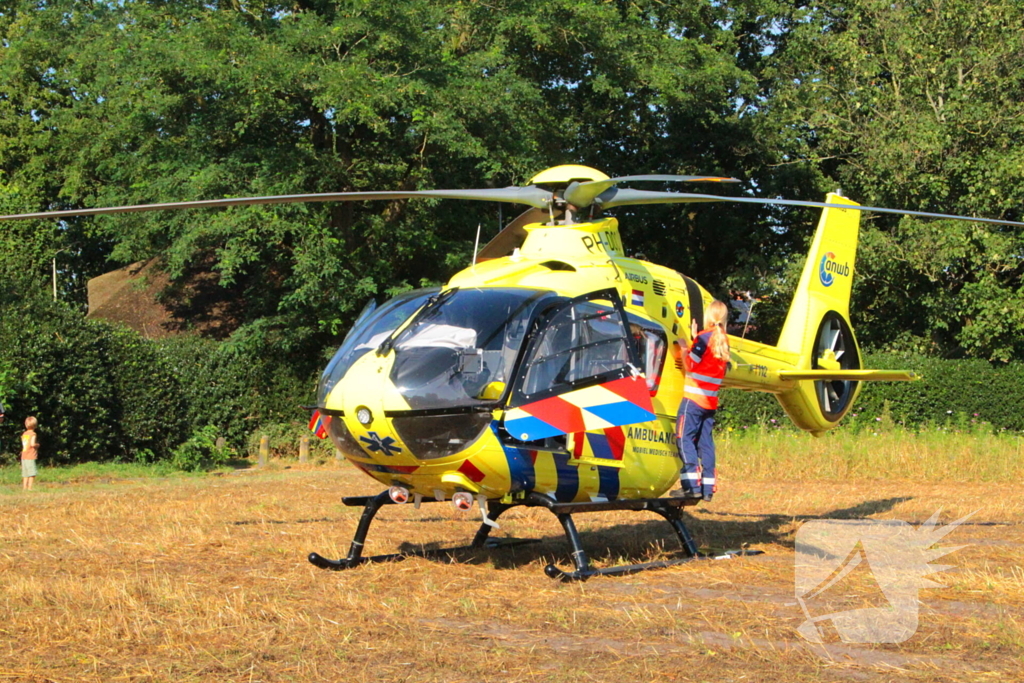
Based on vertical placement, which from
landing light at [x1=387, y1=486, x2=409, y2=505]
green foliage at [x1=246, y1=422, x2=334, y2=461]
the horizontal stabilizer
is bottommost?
green foliage at [x1=246, y1=422, x2=334, y2=461]

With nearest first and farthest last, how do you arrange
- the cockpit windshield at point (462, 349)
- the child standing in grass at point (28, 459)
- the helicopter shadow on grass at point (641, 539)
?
the cockpit windshield at point (462, 349) < the helicopter shadow on grass at point (641, 539) < the child standing in grass at point (28, 459)

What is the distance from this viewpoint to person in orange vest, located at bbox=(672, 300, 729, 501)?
8.02 meters

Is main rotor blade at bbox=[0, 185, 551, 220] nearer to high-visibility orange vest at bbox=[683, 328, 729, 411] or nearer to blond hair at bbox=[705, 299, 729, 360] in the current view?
blond hair at bbox=[705, 299, 729, 360]

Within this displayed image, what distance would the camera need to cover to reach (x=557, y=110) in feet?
82.5

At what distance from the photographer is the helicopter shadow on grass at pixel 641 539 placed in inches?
329

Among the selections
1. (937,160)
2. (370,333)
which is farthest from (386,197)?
(937,160)

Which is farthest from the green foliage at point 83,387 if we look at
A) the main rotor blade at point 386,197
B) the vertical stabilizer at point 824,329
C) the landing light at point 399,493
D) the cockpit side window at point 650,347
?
the vertical stabilizer at point 824,329

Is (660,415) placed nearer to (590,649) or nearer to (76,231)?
(590,649)

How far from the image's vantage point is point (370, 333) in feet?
24.3

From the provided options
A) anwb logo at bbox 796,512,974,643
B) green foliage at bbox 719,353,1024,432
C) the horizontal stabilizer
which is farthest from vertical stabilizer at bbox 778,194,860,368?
green foliage at bbox 719,353,1024,432

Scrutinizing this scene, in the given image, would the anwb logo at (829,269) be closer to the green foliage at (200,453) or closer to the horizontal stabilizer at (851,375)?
the horizontal stabilizer at (851,375)

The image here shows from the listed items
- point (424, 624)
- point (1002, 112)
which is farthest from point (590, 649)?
point (1002, 112)

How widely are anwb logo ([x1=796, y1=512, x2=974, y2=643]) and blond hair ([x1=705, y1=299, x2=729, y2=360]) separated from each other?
173 cm

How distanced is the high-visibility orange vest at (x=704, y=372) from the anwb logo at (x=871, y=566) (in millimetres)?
1463
